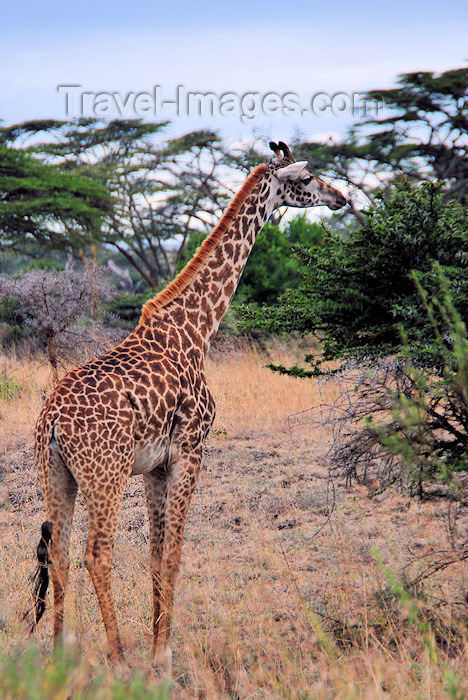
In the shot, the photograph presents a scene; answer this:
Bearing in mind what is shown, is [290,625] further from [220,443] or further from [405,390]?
[220,443]

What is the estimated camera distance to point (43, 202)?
2128 centimetres

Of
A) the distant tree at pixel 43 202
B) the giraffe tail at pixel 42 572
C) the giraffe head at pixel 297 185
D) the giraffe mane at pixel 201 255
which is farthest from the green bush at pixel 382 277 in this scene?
the distant tree at pixel 43 202

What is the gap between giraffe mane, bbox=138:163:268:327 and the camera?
14.2ft

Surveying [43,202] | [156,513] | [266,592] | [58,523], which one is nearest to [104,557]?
[58,523]

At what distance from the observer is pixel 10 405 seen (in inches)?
398

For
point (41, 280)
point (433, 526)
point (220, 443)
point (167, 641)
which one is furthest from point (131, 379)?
point (41, 280)

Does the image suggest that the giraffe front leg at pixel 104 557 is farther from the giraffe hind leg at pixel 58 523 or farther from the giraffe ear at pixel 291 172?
the giraffe ear at pixel 291 172

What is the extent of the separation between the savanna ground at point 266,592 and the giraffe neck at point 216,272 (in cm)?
115

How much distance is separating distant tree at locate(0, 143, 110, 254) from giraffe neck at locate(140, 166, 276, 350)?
17.9 metres

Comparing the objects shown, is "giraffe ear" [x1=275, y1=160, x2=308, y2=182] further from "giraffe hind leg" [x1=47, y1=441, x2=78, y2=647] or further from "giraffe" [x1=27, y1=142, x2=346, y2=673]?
"giraffe hind leg" [x1=47, y1=441, x2=78, y2=647]

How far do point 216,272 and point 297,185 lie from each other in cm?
97

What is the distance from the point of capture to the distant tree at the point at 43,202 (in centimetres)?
2159

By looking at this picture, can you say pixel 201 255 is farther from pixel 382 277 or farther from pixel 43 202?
pixel 43 202

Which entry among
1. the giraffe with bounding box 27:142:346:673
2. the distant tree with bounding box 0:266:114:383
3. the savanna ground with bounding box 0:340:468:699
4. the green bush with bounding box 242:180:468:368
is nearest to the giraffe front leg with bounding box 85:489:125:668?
the giraffe with bounding box 27:142:346:673
